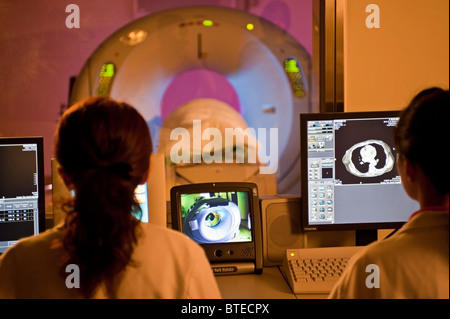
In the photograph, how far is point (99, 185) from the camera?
0.88 meters

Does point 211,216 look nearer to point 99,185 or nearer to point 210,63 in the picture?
point 99,185

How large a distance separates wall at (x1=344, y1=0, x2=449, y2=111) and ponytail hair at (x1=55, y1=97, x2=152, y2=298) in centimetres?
126

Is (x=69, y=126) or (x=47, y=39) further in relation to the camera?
(x=47, y=39)

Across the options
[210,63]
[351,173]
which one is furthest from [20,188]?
[210,63]

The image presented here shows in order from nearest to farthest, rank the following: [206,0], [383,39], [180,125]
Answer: [383,39]
[180,125]
[206,0]

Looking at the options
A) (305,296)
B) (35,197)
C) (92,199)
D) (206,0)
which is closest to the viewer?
(92,199)

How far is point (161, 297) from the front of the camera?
0.91 m

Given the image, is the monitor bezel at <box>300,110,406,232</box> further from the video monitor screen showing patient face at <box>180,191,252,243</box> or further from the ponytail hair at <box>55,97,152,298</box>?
the ponytail hair at <box>55,97,152,298</box>

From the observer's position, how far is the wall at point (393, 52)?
74.5 inches

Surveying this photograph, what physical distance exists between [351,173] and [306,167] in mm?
156

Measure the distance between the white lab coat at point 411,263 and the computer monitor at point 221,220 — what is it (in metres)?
0.70
